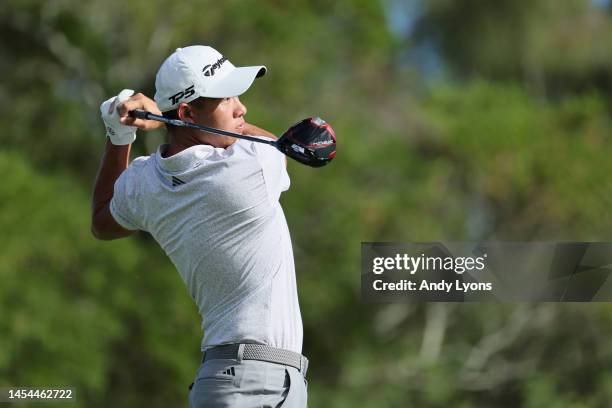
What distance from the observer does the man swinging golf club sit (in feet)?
10.7

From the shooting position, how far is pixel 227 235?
3.28m

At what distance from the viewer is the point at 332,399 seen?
16891 millimetres

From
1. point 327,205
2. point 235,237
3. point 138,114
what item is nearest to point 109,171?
Result: point 138,114

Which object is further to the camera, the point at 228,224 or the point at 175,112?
the point at 175,112

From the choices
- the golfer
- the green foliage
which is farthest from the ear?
the green foliage

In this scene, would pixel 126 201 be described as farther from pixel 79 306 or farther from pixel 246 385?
pixel 79 306

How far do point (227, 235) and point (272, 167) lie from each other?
225 millimetres

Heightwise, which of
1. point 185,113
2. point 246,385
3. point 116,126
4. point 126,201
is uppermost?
point 116,126

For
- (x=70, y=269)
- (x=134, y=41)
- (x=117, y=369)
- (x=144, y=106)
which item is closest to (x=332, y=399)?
(x=117, y=369)

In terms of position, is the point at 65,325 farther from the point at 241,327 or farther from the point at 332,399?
the point at 241,327

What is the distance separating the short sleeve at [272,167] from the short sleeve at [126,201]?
1.30 feet

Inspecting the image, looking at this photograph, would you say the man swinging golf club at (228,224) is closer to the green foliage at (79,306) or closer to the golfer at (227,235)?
the golfer at (227,235)

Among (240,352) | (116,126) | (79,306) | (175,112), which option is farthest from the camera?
(79,306)

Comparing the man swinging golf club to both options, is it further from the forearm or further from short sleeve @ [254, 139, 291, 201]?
the forearm
